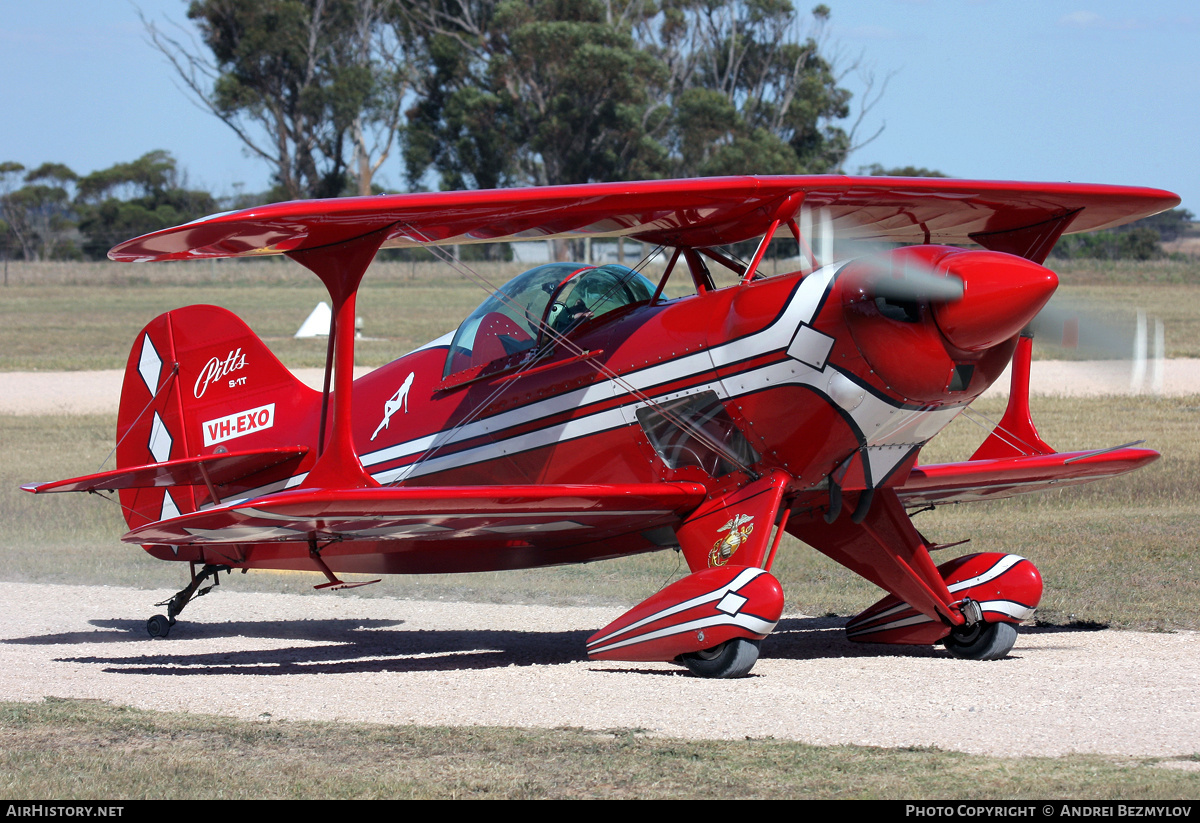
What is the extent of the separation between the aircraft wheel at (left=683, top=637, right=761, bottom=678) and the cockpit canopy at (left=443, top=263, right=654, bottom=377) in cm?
239

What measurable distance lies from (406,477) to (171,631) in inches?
120

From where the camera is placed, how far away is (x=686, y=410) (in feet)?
26.9

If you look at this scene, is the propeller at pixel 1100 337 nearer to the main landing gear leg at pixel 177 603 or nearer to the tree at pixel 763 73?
the main landing gear leg at pixel 177 603

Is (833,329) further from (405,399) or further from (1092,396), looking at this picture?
(1092,396)

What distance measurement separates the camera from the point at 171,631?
11008 mm

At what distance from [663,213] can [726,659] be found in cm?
281

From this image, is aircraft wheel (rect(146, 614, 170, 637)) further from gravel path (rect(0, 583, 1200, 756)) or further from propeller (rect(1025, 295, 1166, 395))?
propeller (rect(1025, 295, 1166, 395))

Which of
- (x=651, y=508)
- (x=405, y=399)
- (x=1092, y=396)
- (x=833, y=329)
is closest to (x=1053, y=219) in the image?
(x=833, y=329)

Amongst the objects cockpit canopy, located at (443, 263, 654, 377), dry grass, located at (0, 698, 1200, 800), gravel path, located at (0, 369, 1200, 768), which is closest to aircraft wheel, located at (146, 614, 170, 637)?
gravel path, located at (0, 369, 1200, 768)

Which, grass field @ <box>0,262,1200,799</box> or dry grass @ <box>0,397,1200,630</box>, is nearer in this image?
grass field @ <box>0,262,1200,799</box>

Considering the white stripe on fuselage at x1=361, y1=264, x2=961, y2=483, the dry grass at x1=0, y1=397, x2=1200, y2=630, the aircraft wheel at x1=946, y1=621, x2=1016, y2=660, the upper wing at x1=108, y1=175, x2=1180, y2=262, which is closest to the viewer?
the white stripe on fuselage at x1=361, y1=264, x2=961, y2=483

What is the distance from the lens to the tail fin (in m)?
10.6

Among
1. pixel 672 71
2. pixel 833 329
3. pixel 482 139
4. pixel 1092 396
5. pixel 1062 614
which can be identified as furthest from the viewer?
pixel 672 71

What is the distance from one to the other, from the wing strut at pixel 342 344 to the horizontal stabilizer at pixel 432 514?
9.4 inches
